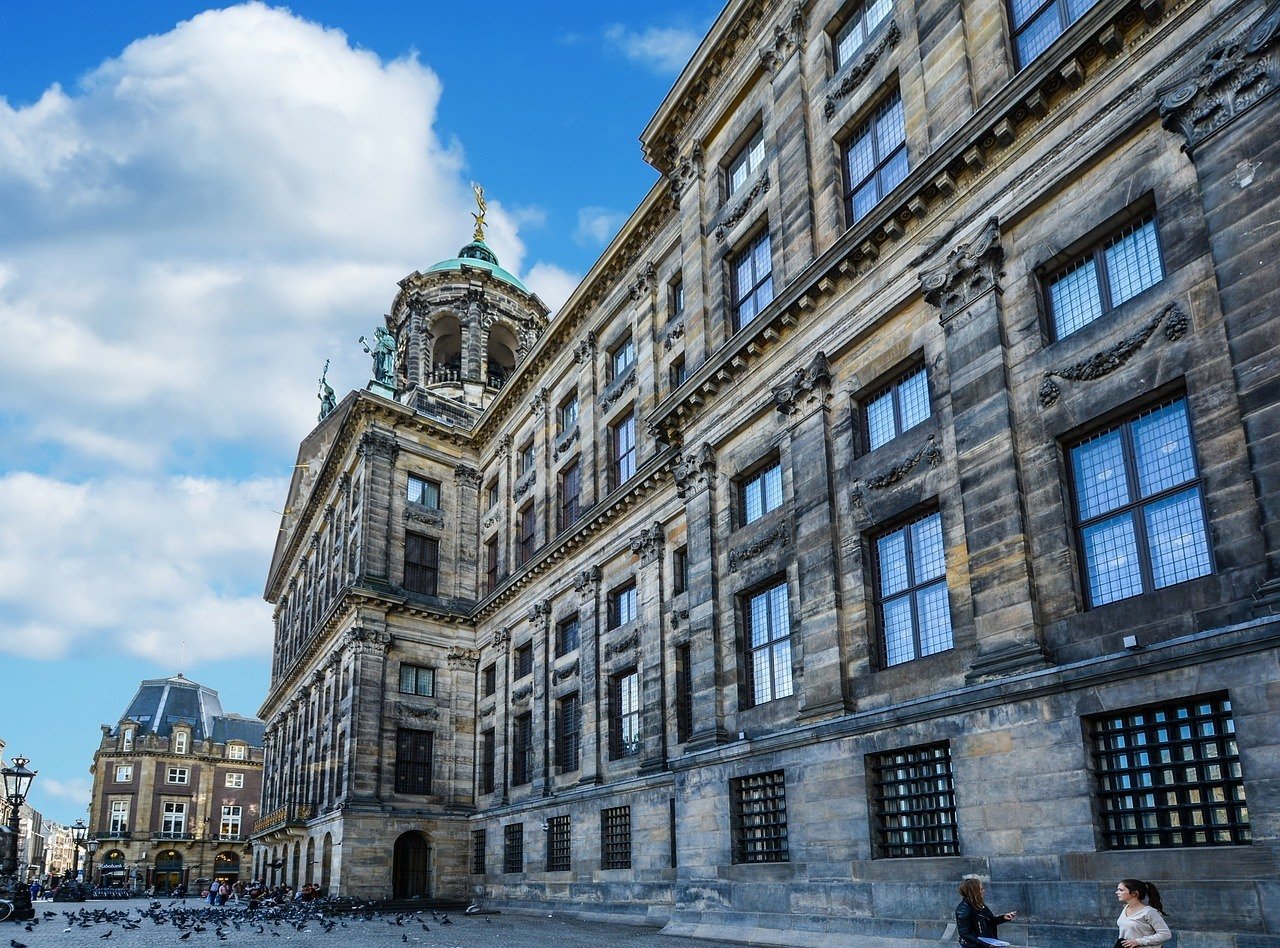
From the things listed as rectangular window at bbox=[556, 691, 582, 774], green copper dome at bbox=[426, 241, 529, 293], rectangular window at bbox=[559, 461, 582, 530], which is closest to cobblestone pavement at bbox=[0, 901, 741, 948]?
rectangular window at bbox=[556, 691, 582, 774]

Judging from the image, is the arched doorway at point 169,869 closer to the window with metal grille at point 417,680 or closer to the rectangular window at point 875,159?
the window with metal grille at point 417,680

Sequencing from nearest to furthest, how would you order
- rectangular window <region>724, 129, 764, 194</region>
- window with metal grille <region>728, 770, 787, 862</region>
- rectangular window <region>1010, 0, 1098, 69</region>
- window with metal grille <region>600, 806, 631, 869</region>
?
rectangular window <region>1010, 0, 1098, 69</region> < window with metal grille <region>728, 770, 787, 862</region> < rectangular window <region>724, 129, 764, 194</region> < window with metal grille <region>600, 806, 631, 869</region>

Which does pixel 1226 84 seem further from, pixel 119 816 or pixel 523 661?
pixel 119 816

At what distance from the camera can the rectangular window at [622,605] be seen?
3491 cm

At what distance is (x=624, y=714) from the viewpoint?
34.0m

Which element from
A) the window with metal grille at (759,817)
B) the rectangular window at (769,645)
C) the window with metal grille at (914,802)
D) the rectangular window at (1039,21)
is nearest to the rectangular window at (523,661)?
the rectangular window at (769,645)

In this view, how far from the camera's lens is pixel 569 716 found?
38.1 metres

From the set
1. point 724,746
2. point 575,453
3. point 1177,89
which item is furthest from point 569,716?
point 1177,89

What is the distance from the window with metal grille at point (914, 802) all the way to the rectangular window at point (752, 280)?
11.5 metres

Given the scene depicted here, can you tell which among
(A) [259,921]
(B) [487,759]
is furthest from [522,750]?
(A) [259,921]

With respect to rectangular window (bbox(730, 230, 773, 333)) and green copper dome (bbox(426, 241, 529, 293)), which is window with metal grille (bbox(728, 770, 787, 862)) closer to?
rectangular window (bbox(730, 230, 773, 333))

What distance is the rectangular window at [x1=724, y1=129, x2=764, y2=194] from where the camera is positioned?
2661 cm

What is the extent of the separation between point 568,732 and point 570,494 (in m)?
9.84

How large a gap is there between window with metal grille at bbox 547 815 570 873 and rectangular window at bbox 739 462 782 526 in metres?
17.2
